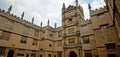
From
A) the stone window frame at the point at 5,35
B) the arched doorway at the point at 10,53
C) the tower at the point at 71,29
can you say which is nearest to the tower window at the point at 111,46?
the tower at the point at 71,29

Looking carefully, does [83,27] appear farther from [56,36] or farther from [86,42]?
[56,36]

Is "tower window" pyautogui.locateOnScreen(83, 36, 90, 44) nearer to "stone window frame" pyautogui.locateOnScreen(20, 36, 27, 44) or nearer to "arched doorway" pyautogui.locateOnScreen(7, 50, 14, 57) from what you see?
"stone window frame" pyautogui.locateOnScreen(20, 36, 27, 44)

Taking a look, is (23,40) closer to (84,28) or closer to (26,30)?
(26,30)

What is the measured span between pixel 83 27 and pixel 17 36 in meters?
17.0

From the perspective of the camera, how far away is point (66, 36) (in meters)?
25.2

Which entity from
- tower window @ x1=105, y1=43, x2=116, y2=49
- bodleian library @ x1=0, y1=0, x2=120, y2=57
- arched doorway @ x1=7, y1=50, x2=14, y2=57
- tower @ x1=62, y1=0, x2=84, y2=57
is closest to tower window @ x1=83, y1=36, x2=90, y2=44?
bodleian library @ x1=0, y1=0, x2=120, y2=57

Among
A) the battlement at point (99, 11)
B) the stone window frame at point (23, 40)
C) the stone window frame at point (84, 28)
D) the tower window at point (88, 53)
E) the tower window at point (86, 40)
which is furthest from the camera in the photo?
the stone window frame at point (23, 40)

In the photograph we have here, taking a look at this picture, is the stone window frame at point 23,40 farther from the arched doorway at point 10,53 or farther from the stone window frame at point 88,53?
the stone window frame at point 88,53

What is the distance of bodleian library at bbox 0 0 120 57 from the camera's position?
15585 millimetres

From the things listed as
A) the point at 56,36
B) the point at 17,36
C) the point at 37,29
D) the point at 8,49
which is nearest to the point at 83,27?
the point at 56,36

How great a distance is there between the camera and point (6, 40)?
62.9 ft

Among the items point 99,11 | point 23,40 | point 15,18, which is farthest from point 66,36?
point 15,18

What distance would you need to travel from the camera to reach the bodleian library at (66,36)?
1559cm

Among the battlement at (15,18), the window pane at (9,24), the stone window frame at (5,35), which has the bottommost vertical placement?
the stone window frame at (5,35)
